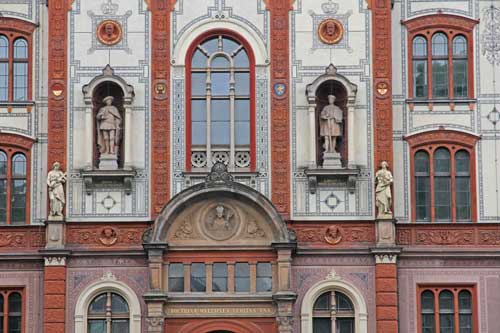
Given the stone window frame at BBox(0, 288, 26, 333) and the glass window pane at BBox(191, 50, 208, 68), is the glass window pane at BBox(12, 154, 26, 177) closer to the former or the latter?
the stone window frame at BBox(0, 288, 26, 333)

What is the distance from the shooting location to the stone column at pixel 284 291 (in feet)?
144

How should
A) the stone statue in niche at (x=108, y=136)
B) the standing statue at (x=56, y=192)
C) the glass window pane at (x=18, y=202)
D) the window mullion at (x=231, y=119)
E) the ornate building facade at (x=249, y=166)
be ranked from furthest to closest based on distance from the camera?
the glass window pane at (x=18, y=202), the window mullion at (x=231, y=119), the stone statue in niche at (x=108, y=136), the standing statue at (x=56, y=192), the ornate building facade at (x=249, y=166)

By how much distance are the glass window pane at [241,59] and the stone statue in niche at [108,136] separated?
4.03 metres

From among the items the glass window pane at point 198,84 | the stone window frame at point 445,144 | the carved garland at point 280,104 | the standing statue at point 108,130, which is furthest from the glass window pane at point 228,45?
the stone window frame at point 445,144

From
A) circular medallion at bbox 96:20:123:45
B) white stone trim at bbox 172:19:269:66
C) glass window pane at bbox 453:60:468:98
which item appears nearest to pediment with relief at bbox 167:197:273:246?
white stone trim at bbox 172:19:269:66

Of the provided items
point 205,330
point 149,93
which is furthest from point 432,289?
point 149,93

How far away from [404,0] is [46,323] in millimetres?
14890

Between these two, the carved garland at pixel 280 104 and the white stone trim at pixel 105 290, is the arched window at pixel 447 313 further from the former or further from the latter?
the white stone trim at pixel 105 290

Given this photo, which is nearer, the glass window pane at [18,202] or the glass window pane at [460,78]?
the glass window pane at [18,202]

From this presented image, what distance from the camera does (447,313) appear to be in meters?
44.9

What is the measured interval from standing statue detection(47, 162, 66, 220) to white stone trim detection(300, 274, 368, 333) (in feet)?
25.3

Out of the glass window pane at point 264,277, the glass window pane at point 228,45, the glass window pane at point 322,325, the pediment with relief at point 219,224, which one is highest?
the glass window pane at point 228,45

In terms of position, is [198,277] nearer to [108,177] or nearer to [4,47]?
[108,177]

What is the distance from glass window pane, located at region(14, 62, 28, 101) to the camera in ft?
153
